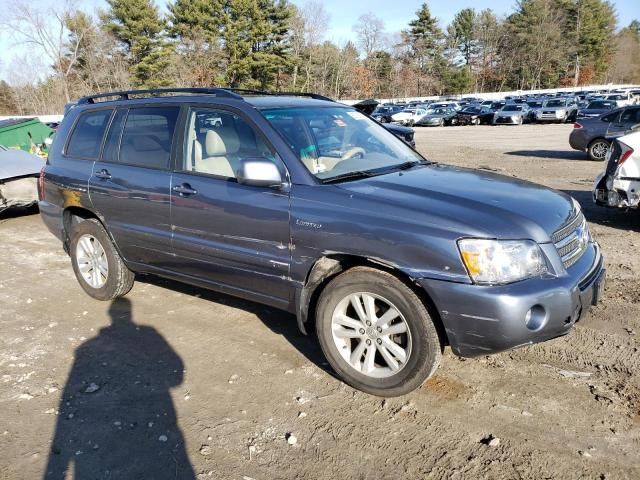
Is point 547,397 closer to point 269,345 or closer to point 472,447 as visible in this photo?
point 472,447

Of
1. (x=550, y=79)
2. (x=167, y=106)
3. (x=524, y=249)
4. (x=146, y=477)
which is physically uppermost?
(x=550, y=79)

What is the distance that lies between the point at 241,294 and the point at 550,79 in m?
87.8

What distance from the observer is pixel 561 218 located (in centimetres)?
324

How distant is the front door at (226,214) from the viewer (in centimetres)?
351

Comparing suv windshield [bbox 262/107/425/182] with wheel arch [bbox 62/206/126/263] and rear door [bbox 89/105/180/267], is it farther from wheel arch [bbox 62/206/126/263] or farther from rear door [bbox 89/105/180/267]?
wheel arch [bbox 62/206/126/263]

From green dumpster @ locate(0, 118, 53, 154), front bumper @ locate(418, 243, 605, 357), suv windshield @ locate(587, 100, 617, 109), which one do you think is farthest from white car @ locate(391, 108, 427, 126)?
front bumper @ locate(418, 243, 605, 357)

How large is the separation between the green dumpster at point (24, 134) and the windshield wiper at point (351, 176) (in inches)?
455

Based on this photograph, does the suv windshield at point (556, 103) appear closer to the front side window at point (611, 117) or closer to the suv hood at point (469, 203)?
the front side window at point (611, 117)

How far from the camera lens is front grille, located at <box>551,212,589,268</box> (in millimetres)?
3092

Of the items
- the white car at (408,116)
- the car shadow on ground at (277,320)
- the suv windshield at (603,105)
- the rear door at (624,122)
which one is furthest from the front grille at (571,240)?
the white car at (408,116)

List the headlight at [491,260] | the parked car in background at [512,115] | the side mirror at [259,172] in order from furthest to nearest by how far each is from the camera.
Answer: the parked car in background at [512,115], the side mirror at [259,172], the headlight at [491,260]

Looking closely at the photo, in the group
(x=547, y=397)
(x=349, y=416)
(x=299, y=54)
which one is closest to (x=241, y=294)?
(x=349, y=416)

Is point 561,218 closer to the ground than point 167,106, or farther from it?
closer to the ground

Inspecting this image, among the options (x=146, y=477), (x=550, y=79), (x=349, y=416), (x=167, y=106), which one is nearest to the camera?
(x=146, y=477)
